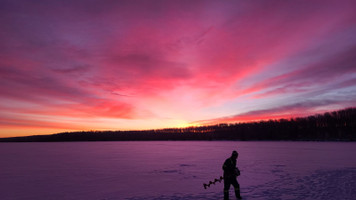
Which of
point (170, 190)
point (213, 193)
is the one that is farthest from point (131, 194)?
point (213, 193)

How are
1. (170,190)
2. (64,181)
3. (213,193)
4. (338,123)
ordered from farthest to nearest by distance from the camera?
(338,123)
(64,181)
(170,190)
(213,193)

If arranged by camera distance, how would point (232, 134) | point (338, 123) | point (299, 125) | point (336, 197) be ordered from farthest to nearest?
point (232, 134) → point (299, 125) → point (338, 123) → point (336, 197)

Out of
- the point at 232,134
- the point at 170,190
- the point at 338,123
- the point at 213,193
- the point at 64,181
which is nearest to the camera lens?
the point at 213,193

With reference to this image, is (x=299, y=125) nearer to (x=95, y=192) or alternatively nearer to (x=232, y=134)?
(x=232, y=134)

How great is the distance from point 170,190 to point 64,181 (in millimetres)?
6787

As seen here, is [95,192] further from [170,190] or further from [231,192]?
[231,192]

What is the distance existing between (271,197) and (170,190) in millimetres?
4331

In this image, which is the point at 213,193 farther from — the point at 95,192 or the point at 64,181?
the point at 64,181

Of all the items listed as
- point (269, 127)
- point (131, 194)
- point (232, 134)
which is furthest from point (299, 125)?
point (131, 194)

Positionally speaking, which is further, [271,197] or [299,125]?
[299,125]

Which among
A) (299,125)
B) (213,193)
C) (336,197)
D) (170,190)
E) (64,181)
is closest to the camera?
(336,197)

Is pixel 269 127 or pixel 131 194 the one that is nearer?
pixel 131 194

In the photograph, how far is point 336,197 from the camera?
9.33m

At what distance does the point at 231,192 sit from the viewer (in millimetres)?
10773
